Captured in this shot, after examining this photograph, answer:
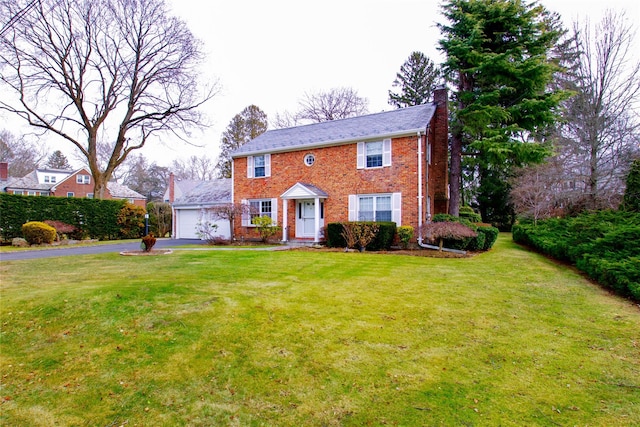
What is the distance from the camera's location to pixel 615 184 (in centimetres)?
1499

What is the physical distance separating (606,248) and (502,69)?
35.7ft

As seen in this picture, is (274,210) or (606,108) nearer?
(606,108)

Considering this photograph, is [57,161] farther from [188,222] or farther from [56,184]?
[188,222]

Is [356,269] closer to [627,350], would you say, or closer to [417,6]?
[627,350]

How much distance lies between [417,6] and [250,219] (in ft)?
40.2

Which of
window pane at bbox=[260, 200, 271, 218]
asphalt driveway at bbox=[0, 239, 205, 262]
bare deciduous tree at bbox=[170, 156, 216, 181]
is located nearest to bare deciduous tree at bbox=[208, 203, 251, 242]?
window pane at bbox=[260, 200, 271, 218]

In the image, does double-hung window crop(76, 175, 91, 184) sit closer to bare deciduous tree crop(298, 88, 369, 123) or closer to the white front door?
bare deciduous tree crop(298, 88, 369, 123)

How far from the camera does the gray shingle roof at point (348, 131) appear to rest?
561 inches

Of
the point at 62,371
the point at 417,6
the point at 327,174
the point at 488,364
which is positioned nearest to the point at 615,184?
the point at 417,6

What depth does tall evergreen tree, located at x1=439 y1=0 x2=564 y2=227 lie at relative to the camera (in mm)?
14781

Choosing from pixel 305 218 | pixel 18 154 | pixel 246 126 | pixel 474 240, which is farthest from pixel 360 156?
pixel 18 154

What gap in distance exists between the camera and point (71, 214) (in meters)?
18.1

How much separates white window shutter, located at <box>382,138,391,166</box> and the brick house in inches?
1.7

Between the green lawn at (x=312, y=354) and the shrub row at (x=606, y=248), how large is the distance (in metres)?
0.42
